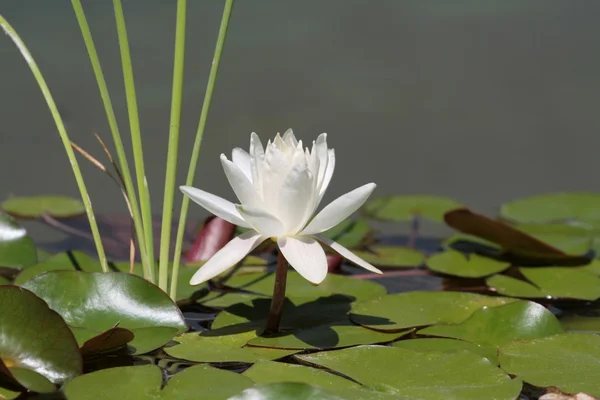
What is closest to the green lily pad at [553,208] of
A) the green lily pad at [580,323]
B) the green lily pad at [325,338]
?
the green lily pad at [580,323]

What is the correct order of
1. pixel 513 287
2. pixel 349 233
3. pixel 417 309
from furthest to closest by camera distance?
1. pixel 349 233
2. pixel 513 287
3. pixel 417 309

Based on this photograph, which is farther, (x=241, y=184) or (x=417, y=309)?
(x=417, y=309)

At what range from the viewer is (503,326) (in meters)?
1.40

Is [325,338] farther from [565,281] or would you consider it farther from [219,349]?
[565,281]

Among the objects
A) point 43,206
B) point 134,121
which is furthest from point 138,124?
point 43,206

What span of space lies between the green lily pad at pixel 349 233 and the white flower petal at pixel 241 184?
3.09 feet

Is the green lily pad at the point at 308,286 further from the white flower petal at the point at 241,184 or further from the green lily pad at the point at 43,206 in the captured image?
the green lily pad at the point at 43,206

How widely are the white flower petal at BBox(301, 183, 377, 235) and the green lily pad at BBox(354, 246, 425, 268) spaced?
78 cm

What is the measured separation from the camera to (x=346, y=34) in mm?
3574

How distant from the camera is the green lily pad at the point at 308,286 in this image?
162 centimetres

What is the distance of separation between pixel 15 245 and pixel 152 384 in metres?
0.80

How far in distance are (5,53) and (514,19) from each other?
2.65m

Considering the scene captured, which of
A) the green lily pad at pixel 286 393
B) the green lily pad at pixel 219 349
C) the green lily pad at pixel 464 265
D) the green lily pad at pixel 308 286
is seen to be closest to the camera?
the green lily pad at pixel 286 393

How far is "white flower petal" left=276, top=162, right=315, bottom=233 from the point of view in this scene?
1.11 metres
